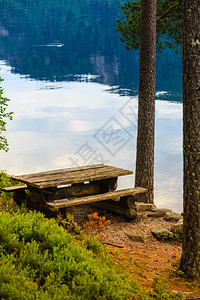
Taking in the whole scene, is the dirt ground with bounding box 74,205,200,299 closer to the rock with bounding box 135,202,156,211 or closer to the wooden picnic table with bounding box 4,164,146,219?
the rock with bounding box 135,202,156,211

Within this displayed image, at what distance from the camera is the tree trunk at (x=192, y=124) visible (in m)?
6.31

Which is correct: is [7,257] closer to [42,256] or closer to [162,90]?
[42,256]

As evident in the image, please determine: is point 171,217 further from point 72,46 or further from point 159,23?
point 72,46

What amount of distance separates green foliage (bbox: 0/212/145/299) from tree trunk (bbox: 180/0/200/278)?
156cm

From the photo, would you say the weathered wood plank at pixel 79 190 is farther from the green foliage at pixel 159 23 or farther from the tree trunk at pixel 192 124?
the green foliage at pixel 159 23

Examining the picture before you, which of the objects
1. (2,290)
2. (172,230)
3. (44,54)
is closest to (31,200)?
(172,230)

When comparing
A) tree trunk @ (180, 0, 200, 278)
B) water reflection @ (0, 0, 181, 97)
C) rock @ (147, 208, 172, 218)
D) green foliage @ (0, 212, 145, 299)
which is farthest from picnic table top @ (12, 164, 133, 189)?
water reflection @ (0, 0, 181, 97)

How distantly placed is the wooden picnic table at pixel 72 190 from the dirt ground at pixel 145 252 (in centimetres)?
47

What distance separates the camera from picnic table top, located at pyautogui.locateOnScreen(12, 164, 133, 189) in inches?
332

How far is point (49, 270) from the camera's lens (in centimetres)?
502

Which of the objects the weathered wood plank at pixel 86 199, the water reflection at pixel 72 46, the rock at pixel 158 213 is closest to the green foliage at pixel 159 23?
the rock at pixel 158 213

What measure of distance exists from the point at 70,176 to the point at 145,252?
2457mm

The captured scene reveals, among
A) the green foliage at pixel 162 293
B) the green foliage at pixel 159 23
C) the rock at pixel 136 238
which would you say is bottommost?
the rock at pixel 136 238

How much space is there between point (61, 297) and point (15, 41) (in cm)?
7005
